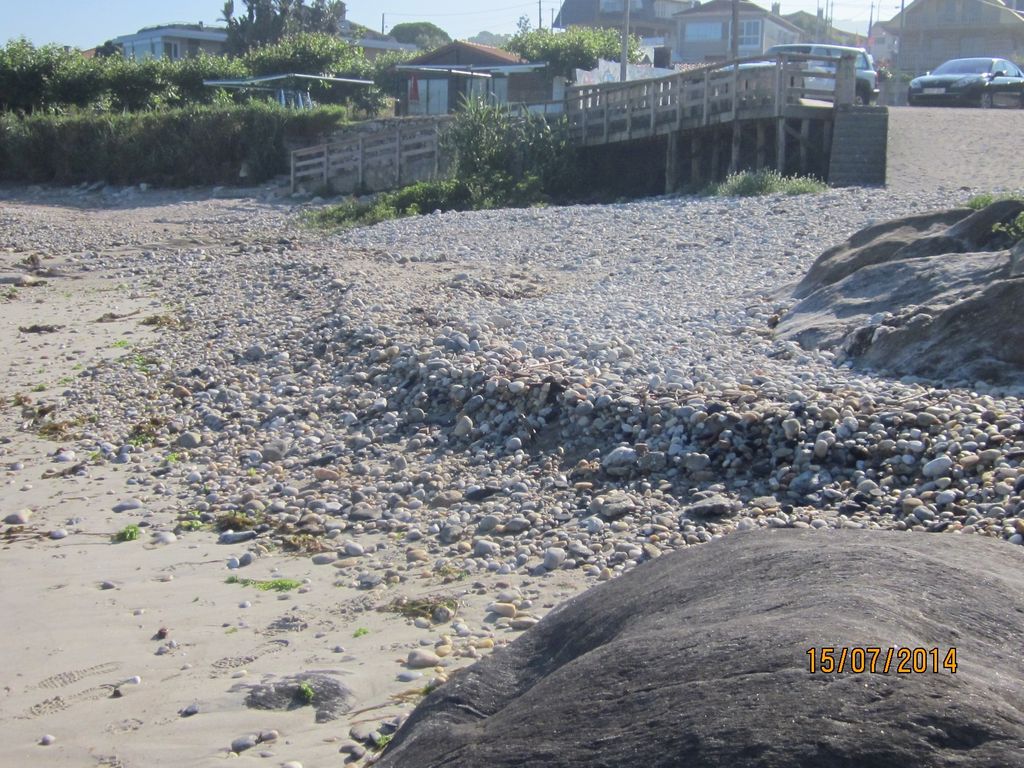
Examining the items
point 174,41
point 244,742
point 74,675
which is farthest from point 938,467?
point 174,41

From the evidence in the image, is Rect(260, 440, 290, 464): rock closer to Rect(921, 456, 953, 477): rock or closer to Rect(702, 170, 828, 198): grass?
Rect(921, 456, 953, 477): rock

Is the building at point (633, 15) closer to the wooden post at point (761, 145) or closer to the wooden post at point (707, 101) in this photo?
the wooden post at point (707, 101)

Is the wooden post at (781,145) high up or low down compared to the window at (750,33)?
down

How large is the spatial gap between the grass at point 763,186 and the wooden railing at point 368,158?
1069cm

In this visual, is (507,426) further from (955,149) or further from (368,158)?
(368,158)

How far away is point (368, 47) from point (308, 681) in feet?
244

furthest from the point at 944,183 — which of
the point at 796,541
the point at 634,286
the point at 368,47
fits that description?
the point at 368,47

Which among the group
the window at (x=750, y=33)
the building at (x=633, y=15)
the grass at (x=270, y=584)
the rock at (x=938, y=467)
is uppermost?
the building at (x=633, y=15)

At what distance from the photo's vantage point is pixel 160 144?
114 feet

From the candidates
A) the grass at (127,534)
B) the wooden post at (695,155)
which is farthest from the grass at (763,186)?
the grass at (127,534)

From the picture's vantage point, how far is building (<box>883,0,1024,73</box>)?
64.9m

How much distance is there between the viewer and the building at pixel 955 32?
6488 centimetres

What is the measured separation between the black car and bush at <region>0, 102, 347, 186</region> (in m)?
17.2

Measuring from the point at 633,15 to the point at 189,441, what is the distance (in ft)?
270
